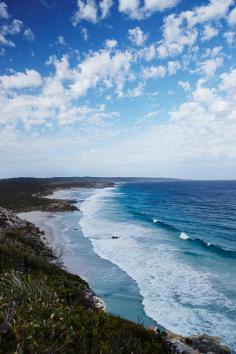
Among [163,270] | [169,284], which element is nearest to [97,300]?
[169,284]

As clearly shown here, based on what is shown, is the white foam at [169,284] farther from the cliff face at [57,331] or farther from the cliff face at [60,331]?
the cliff face at [57,331]

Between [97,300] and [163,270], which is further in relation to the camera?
[163,270]

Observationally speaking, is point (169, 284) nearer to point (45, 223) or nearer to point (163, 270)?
point (163, 270)

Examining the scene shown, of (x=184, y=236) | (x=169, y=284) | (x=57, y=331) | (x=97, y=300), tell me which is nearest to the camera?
(x=57, y=331)

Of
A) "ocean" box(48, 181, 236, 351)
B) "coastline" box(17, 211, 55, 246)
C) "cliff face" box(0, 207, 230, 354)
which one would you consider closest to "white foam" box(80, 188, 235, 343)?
"ocean" box(48, 181, 236, 351)

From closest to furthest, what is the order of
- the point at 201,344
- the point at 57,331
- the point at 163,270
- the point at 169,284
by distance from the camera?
the point at 57,331, the point at 201,344, the point at 169,284, the point at 163,270

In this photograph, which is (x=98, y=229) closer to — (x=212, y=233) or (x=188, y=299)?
(x=212, y=233)

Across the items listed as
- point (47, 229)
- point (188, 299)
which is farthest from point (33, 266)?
point (47, 229)

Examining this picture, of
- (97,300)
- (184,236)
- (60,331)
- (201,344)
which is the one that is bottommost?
(184,236)

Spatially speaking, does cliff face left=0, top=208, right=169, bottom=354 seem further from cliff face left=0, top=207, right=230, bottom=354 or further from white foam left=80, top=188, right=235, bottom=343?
white foam left=80, top=188, right=235, bottom=343
